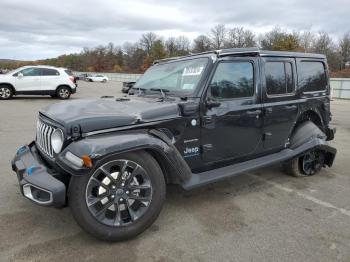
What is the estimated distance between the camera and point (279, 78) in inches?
185

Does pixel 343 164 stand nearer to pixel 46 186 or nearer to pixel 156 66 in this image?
pixel 156 66

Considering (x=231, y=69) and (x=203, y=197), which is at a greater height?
(x=231, y=69)

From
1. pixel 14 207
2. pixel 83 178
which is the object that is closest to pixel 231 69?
pixel 83 178

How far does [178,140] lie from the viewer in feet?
11.8

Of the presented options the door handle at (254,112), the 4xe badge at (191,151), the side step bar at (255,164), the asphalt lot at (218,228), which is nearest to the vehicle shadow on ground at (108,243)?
the asphalt lot at (218,228)

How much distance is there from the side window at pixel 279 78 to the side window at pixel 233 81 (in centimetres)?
34

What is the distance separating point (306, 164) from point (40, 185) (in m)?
3.99

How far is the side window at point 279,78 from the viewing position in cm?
454

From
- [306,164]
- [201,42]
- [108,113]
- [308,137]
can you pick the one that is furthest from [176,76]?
[201,42]

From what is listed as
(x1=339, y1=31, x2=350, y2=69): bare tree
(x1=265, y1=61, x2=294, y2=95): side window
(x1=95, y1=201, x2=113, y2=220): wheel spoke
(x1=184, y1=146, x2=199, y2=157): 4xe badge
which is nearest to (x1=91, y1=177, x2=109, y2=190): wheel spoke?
(x1=95, y1=201, x2=113, y2=220): wheel spoke

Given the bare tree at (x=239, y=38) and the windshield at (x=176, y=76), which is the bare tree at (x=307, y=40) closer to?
the bare tree at (x=239, y=38)

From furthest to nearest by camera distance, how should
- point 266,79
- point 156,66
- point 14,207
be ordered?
point 156,66 < point 266,79 < point 14,207

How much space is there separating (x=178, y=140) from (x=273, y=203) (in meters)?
1.54

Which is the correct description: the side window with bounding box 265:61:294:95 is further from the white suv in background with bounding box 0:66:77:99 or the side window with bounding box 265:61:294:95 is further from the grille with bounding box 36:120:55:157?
the white suv in background with bounding box 0:66:77:99
